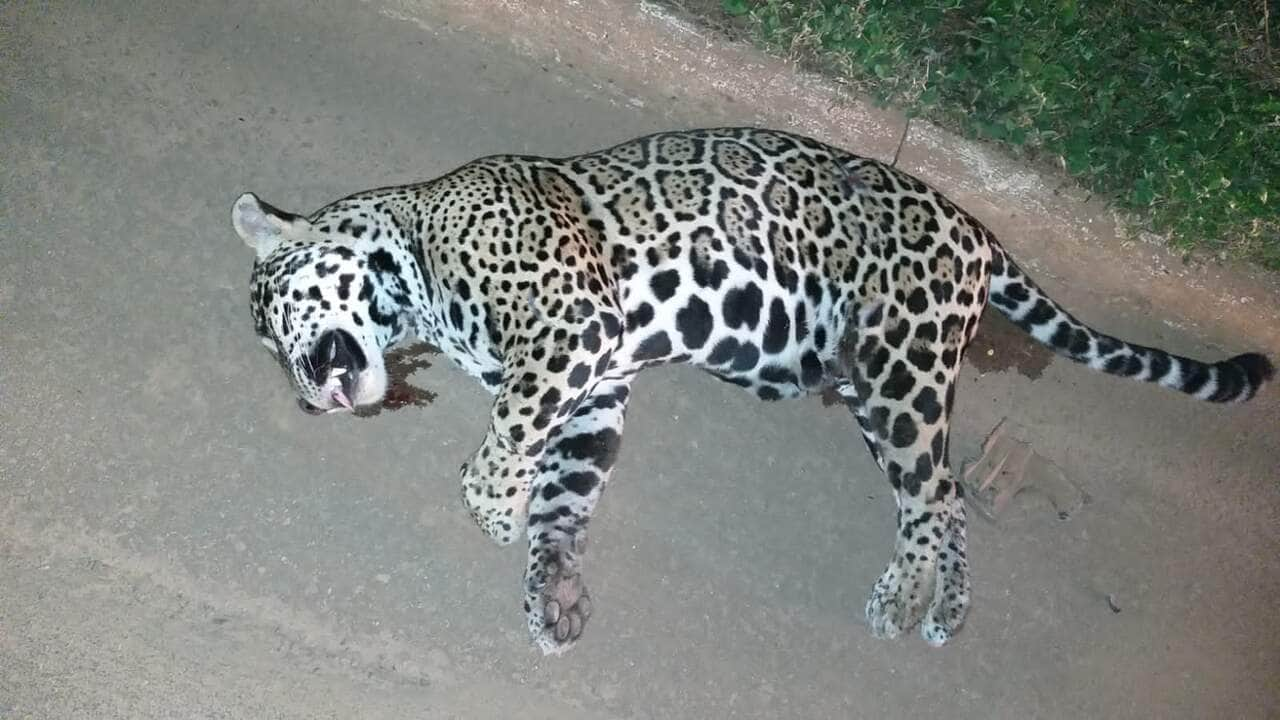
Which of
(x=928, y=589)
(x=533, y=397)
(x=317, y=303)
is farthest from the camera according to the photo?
(x=928, y=589)

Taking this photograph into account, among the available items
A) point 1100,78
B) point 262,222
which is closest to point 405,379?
point 262,222

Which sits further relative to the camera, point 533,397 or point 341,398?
point 341,398

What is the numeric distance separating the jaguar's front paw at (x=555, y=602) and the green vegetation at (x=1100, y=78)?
2.60 m

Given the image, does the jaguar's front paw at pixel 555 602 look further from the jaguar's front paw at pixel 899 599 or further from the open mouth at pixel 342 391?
the jaguar's front paw at pixel 899 599

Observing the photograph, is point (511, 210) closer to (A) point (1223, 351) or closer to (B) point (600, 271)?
(B) point (600, 271)

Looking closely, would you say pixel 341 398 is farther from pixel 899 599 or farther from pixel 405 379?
pixel 899 599

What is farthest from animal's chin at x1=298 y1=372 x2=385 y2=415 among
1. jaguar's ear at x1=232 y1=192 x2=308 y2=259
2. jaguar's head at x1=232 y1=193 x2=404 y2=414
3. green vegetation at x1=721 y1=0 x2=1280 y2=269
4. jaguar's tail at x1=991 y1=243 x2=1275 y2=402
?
jaguar's tail at x1=991 y1=243 x2=1275 y2=402

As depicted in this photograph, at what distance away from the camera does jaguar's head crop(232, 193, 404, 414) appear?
311 cm

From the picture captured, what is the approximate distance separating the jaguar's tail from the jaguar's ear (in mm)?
2875

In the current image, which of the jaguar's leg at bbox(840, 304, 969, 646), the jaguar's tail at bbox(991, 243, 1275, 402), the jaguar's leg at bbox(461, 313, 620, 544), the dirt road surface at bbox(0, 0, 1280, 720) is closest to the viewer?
the jaguar's leg at bbox(461, 313, 620, 544)

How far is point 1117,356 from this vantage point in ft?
11.7

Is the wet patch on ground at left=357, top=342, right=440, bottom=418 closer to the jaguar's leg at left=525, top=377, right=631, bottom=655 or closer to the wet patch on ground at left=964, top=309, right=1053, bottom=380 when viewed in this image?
the jaguar's leg at left=525, top=377, right=631, bottom=655

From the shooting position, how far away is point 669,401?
12.5 ft

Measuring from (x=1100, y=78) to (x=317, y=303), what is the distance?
3.64m
